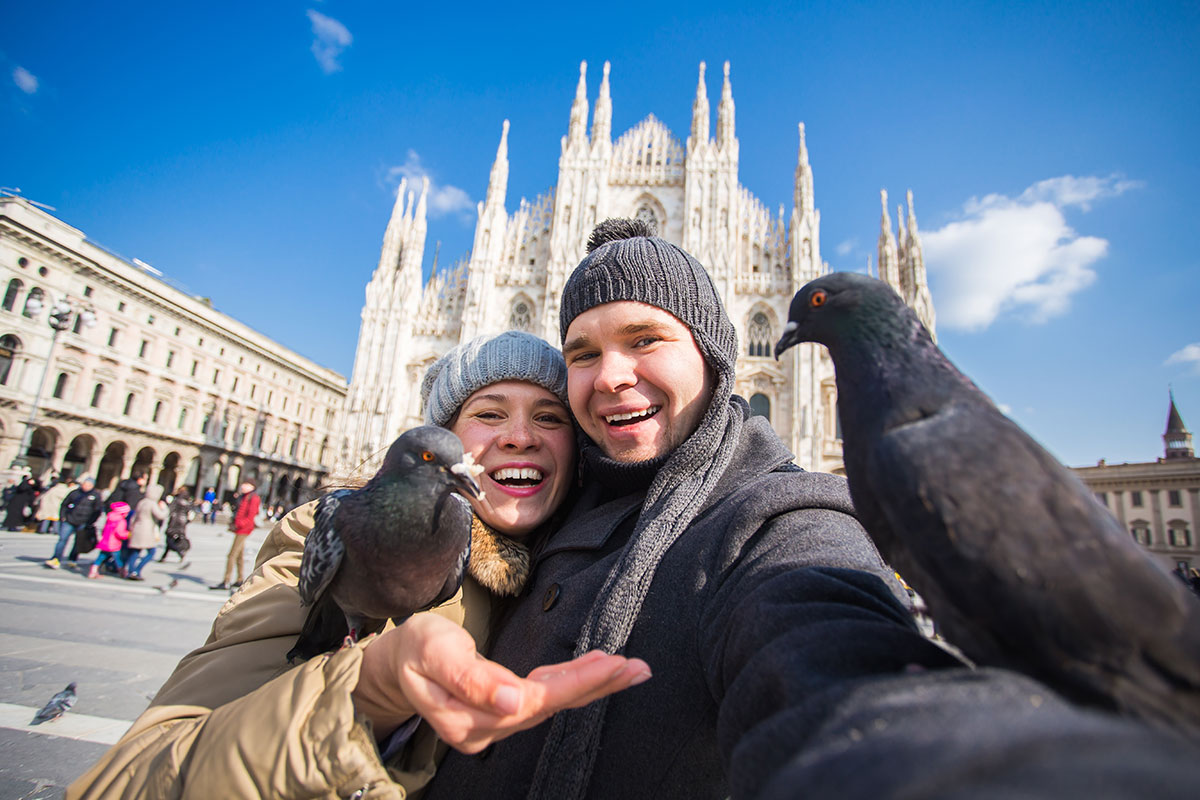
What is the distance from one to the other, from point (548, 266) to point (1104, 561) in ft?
67.9

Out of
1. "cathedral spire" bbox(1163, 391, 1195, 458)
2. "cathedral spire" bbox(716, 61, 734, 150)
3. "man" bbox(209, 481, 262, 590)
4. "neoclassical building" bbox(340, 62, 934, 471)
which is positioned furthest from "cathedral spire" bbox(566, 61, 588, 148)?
"cathedral spire" bbox(1163, 391, 1195, 458)

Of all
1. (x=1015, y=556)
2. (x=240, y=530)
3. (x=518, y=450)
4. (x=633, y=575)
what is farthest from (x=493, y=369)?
(x=240, y=530)

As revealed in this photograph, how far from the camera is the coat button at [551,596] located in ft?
4.16

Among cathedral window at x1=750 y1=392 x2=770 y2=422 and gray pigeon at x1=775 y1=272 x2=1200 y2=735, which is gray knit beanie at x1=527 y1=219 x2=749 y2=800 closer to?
gray pigeon at x1=775 y1=272 x2=1200 y2=735

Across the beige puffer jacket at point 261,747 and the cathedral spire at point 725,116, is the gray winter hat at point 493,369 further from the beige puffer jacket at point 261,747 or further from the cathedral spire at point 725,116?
the cathedral spire at point 725,116

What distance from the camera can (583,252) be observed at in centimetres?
2161

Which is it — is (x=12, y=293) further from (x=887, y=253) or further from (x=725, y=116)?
(x=887, y=253)

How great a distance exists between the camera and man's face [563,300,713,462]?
1.45 metres

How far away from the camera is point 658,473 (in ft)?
4.39

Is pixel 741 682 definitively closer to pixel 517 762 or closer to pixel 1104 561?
pixel 1104 561

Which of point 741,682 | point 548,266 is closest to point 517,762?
point 741,682

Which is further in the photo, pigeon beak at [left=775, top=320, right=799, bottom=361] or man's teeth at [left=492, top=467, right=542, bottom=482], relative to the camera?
man's teeth at [left=492, top=467, right=542, bottom=482]

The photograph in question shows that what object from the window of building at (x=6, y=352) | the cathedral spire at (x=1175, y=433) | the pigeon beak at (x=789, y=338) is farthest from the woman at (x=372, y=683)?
the cathedral spire at (x=1175, y=433)

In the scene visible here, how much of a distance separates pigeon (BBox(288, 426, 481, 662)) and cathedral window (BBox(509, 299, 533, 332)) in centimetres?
2041
